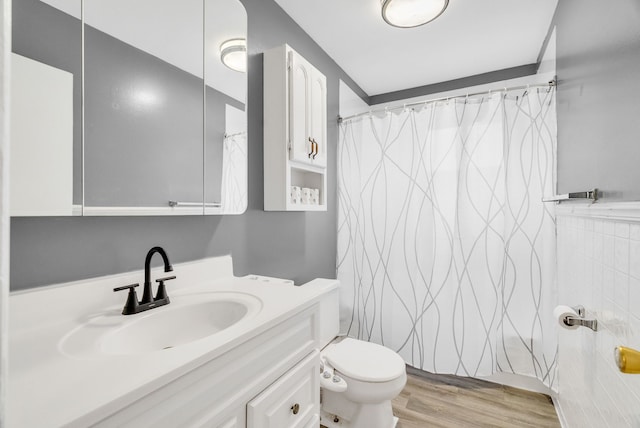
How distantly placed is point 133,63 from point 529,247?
222 cm

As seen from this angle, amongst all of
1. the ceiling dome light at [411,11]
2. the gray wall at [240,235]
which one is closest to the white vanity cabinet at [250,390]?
the gray wall at [240,235]

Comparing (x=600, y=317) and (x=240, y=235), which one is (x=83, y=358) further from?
(x=600, y=317)

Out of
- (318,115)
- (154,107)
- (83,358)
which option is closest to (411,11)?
(318,115)

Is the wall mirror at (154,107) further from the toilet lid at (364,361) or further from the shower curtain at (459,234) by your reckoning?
the shower curtain at (459,234)

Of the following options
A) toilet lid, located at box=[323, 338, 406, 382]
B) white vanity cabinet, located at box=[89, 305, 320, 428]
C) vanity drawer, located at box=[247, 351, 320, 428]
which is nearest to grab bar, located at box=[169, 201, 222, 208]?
white vanity cabinet, located at box=[89, 305, 320, 428]

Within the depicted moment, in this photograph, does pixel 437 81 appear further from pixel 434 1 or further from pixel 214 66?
pixel 214 66

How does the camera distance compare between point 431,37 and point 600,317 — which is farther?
point 431,37

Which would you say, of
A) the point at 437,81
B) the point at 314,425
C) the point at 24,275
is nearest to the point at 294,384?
the point at 314,425

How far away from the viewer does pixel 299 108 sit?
5.31 ft

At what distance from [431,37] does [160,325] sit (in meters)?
2.30

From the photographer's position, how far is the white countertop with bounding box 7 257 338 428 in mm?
478

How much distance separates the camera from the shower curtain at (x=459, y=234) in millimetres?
1810

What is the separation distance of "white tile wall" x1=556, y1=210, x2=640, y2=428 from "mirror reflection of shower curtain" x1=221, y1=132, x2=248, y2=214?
1.41 metres

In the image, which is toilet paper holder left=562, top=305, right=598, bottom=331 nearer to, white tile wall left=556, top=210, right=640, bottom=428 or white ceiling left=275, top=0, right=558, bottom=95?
white tile wall left=556, top=210, right=640, bottom=428
